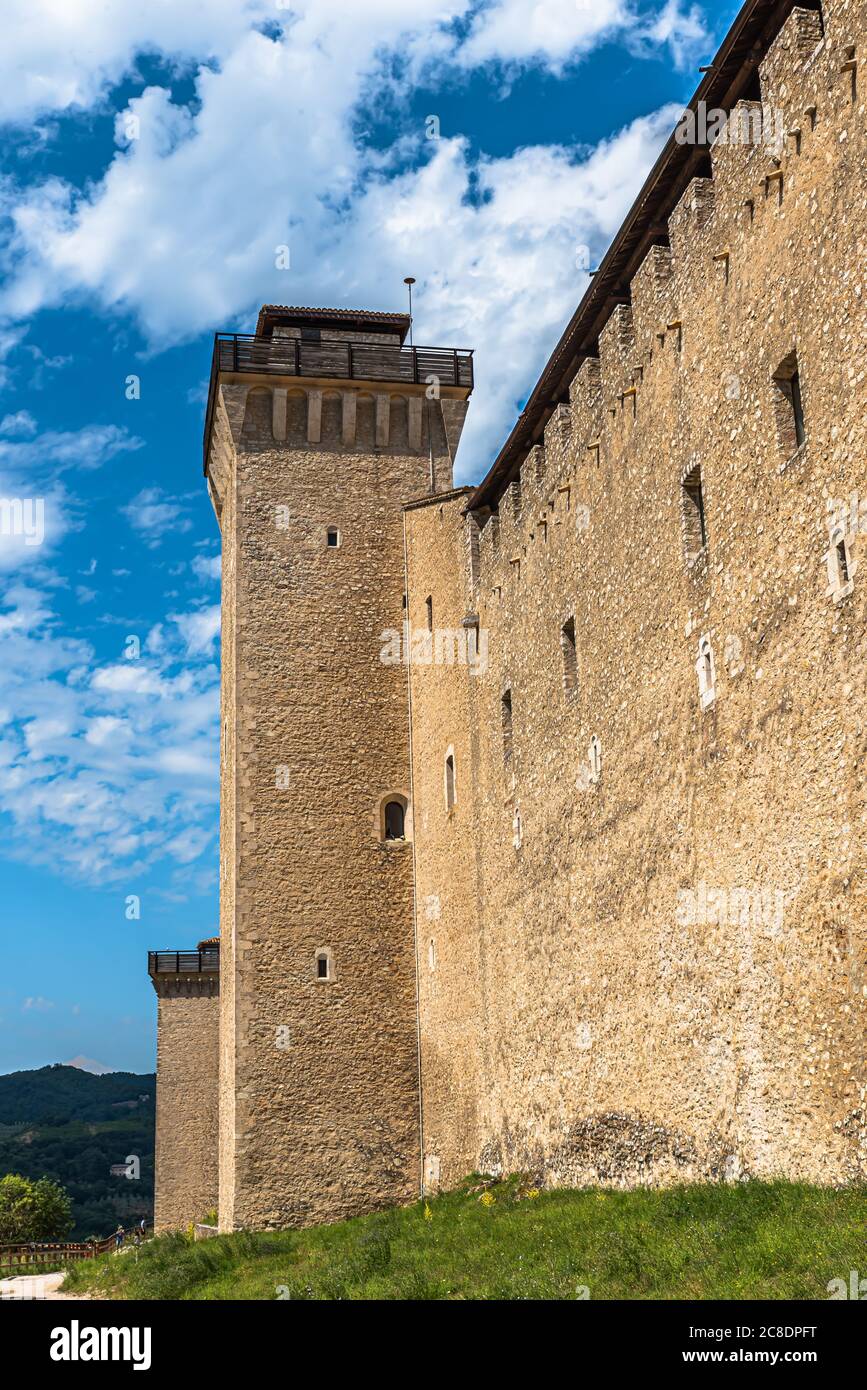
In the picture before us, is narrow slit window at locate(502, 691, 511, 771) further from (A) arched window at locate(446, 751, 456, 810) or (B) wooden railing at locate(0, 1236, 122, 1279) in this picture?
(B) wooden railing at locate(0, 1236, 122, 1279)

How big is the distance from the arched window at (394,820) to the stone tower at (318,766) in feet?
0.11

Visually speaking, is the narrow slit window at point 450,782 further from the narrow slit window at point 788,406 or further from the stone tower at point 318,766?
the narrow slit window at point 788,406

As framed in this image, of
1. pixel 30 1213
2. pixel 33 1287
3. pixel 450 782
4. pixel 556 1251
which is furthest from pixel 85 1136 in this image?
pixel 556 1251

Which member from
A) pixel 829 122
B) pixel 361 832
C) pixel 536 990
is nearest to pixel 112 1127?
pixel 361 832

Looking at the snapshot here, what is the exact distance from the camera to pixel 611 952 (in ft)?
41.8

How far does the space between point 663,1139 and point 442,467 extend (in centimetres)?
1342

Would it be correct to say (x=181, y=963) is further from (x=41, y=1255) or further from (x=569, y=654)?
(x=569, y=654)

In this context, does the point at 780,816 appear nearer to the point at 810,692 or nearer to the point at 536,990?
the point at 810,692

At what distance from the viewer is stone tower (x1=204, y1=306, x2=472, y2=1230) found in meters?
18.9

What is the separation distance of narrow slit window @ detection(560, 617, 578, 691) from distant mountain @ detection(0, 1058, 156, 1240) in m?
34.3

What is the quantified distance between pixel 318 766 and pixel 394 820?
1.35m

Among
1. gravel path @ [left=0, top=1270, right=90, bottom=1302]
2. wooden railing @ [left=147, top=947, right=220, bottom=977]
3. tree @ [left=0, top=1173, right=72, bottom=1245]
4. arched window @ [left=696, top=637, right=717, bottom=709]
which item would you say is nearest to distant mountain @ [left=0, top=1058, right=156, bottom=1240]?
tree @ [left=0, top=1173, right=72, bottom=1245]

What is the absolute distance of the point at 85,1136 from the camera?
203ft
